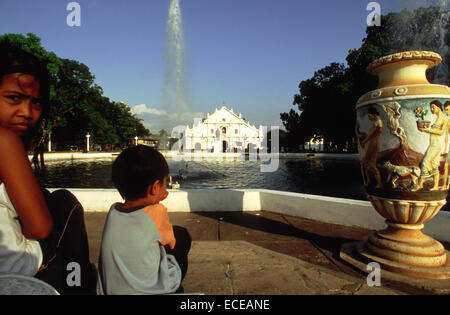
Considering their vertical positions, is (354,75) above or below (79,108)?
above

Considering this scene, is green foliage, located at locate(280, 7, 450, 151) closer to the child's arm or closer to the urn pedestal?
the urn pedestal

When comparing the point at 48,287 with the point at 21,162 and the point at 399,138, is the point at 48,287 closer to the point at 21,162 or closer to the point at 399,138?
the point at 21,162

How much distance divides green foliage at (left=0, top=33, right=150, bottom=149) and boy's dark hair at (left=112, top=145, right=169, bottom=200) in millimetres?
34217

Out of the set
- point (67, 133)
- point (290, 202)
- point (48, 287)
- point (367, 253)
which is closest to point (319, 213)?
point (290, 202)

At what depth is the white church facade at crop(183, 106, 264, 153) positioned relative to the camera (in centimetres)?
7669

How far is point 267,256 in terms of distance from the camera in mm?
2768

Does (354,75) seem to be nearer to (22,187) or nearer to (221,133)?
(22,187)

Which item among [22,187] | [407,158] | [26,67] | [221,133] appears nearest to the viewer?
[22,187]

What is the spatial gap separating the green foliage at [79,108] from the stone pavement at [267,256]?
3317cm

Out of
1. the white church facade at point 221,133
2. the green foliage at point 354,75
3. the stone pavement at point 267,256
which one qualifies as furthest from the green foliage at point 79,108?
the green foliage at point 354,75

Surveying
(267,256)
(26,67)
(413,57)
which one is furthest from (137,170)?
(413,57)

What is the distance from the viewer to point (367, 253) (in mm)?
2633

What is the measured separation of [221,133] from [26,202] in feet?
250
